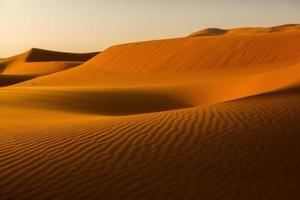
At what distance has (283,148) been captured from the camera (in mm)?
6812

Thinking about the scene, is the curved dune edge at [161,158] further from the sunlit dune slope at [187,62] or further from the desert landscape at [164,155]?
the sunlit dune slope at [187,62]

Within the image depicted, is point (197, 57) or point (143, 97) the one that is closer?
point (143, 97)

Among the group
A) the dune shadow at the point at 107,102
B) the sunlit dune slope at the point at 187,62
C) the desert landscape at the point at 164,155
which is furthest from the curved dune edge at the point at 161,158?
the sunlit dune slope at the point at 187,62

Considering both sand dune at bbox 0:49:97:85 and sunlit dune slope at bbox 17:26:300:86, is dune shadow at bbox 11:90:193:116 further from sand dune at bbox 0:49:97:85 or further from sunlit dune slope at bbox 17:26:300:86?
sand dune at bbox 0:49:97:85

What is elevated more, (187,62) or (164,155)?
(164,155)

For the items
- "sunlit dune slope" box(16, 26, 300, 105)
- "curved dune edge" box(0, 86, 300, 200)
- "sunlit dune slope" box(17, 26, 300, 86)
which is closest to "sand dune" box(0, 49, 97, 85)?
"sunlit dune slope" box(17, 26, 300, 86)

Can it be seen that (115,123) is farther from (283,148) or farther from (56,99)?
(56,99)

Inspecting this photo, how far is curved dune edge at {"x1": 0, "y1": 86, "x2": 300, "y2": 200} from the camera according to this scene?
553 centimetres

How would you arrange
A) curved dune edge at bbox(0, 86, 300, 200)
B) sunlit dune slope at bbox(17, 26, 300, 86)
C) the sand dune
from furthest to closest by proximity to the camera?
the sand dune
sunlit dune slope at bbox(17, 26, 300, 86)
curved dune edge at bbox(0, 86, 300, 200)

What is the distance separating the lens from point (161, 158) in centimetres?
657

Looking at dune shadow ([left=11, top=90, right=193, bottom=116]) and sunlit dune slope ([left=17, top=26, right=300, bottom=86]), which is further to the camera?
sunlit dune slope ([left=17, top=26, right=300, bottom=86])

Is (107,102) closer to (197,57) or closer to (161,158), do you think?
(161,158)

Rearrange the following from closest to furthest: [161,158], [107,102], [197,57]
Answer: [161,158], [107,102], [197,57]

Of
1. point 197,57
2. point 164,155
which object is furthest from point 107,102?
point 197,57
